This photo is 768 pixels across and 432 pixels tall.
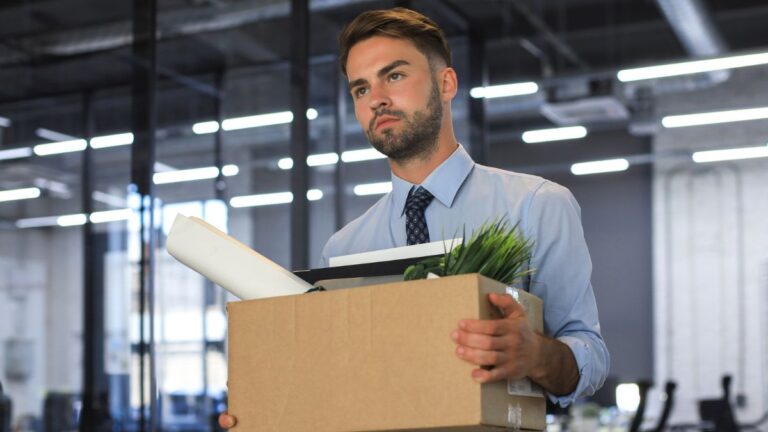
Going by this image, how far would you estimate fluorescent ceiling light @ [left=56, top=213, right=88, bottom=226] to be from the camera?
4.00 m

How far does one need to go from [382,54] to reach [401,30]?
0.05 metres

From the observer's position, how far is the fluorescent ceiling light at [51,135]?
3925 millimetres

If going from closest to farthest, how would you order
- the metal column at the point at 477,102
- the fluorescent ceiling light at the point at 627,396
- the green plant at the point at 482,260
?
the green plant at the point at 482,260, the metal column at the point at 477,102, the fluorescent ceiling light at the point at 627,396

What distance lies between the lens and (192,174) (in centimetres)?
463

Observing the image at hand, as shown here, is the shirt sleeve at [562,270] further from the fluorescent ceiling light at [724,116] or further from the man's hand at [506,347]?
the fluorescent ceiling light at [724,116]

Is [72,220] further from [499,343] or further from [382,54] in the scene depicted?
[499,343]

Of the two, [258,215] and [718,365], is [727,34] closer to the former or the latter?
[718,365]

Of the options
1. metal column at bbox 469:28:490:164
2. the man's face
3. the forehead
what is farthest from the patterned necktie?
metal column at bbox 469:28:490:164

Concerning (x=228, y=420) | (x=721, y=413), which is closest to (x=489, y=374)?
(x=228, y=420)

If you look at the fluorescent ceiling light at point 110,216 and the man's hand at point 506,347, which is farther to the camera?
the fluorescent ceiling light at point 110,216

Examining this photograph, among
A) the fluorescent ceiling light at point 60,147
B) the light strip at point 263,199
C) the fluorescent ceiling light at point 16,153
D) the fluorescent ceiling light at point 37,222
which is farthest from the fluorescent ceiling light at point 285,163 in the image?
the fluorescent ceiling light at point 16,153

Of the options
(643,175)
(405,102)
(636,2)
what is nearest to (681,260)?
(643,175)

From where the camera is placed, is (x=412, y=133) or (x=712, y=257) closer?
(x=412, y=133)

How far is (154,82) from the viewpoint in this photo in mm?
4430
